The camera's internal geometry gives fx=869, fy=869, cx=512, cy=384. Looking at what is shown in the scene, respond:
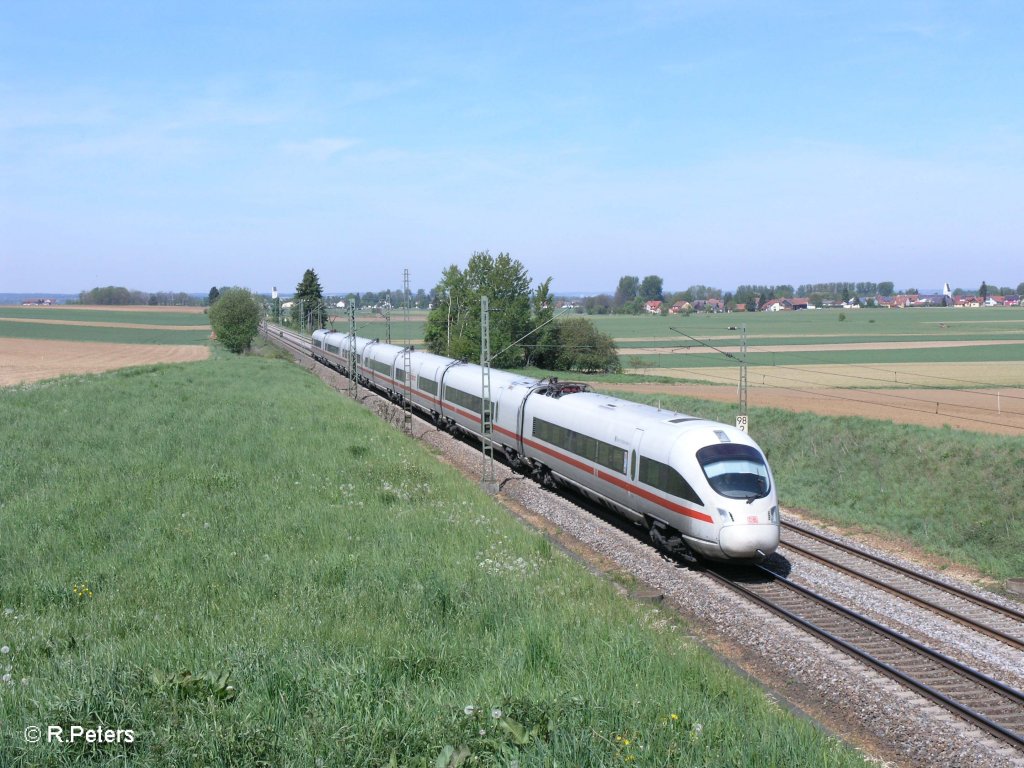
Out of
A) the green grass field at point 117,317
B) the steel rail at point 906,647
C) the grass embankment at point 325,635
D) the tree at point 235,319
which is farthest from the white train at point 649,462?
the green grass field at point 117,317

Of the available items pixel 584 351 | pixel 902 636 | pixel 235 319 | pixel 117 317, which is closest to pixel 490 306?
pixel 584 351

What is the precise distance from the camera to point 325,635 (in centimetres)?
1039

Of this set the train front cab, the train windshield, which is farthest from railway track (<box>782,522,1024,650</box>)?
the train windshield

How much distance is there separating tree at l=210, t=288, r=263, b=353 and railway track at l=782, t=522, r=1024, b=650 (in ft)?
254

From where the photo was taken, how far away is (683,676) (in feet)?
31.7

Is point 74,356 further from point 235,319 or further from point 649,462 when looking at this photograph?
point 649,462

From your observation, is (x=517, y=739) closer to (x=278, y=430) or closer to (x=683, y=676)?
(x=683, y=676)

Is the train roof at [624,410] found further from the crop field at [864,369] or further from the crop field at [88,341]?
the crop field at [88,341]

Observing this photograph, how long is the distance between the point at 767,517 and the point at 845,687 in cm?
482

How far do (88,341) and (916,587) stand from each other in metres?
120

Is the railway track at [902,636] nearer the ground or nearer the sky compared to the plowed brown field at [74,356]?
nearer the ground

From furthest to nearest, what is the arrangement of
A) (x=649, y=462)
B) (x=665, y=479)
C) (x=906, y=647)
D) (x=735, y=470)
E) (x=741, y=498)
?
1. (x=649, y=462)
2. (x=665, y=479)
3. (x=735, y=470)
4. (x=741, y=498)
5. (x=906, y=647)

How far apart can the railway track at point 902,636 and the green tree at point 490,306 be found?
198ft

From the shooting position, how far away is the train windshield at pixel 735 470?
55.6 ft
